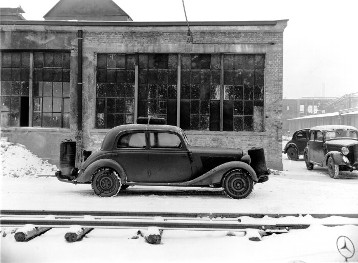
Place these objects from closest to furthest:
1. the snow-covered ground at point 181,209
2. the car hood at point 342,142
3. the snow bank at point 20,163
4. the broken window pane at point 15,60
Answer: the snow-covered ground at point 181,209
the snow bank at point 20,163
the car hood at point 342,142
the broken window pane at point 15,60

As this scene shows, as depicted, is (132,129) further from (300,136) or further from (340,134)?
(300,136)

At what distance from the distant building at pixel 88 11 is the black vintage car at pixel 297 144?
14914 mm

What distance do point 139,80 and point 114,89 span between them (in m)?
0.99

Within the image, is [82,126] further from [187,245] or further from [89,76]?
[187,245]

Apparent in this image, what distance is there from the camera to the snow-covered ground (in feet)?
14.0

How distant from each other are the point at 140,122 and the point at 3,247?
4581mm

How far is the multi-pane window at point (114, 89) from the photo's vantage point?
13.5 m

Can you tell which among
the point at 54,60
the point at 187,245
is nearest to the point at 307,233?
the point at 187,245

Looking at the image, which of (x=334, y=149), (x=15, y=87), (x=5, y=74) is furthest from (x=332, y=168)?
(x=5, y=74)

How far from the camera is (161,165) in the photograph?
7.95 meters

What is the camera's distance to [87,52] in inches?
531

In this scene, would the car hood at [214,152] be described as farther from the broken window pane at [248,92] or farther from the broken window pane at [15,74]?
the broken window pane at [15,74]

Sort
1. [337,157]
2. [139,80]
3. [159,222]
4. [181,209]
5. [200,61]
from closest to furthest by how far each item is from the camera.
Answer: [159,222] < [181,209] < [337,157] < [200,61] < [139,80]

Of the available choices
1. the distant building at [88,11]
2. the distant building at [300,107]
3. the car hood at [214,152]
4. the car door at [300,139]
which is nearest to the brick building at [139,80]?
the car hood at [214,152]
